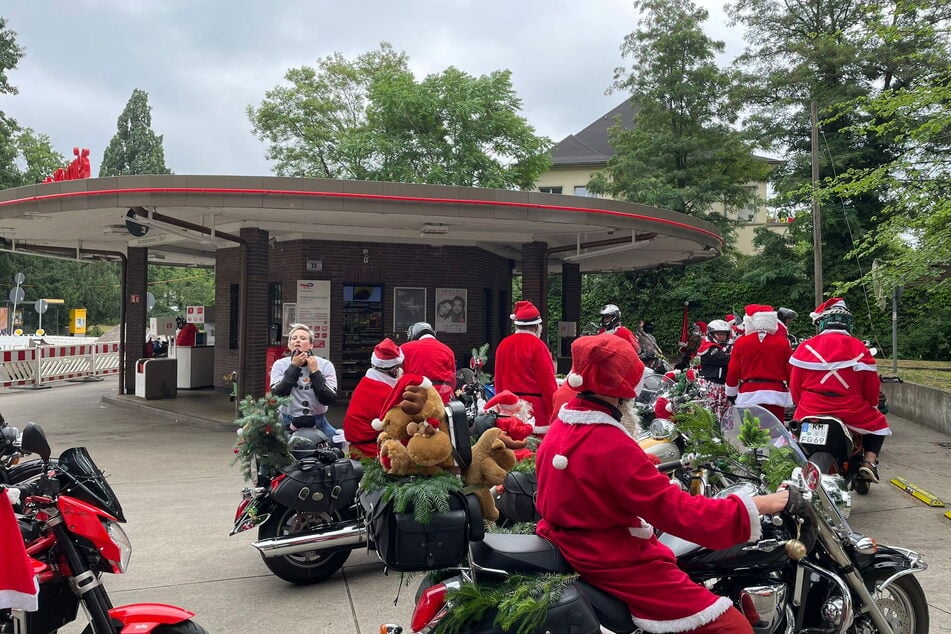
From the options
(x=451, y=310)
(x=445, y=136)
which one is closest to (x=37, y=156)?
(x=445, y=136)

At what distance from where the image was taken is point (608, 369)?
8.00ft

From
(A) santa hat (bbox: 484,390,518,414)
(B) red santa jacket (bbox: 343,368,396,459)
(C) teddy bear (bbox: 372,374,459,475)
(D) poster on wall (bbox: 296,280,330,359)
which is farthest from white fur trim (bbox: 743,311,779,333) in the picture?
(D) poster on wall (bbox: 296,280,330,359)

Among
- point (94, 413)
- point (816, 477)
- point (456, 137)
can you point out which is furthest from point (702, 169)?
point (816, 477)

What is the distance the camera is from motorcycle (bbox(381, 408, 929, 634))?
2.64 m

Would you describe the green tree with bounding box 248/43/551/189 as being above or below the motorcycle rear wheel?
above

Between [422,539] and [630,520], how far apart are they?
820 millimetres

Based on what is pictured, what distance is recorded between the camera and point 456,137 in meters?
31.4

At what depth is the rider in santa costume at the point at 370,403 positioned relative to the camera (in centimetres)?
502

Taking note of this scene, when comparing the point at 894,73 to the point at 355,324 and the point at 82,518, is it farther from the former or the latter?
the point at 82,518

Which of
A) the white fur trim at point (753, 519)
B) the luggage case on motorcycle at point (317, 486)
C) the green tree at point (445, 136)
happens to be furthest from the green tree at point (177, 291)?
the white fur trim at point (753, 519)

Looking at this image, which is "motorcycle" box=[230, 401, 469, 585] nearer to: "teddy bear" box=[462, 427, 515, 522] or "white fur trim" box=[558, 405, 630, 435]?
"teddy bear" box=[462, 427, 515, 522]

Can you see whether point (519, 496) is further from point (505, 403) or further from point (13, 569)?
point (13, 569)

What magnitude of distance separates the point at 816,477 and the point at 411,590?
114 inches

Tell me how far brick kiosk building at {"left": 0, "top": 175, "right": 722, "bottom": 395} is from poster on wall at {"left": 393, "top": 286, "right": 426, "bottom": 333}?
0.06 meters
